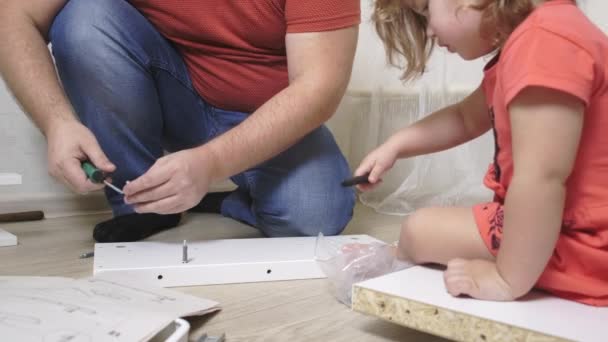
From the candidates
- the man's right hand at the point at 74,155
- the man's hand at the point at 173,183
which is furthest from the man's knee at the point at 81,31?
the man's hand at the point at 173,183

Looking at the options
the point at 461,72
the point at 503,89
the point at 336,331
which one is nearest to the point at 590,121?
the point at 503,89

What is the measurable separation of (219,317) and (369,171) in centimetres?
29

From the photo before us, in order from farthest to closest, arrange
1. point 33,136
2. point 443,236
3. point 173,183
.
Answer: point 33,136, point 173,183, point 443,236

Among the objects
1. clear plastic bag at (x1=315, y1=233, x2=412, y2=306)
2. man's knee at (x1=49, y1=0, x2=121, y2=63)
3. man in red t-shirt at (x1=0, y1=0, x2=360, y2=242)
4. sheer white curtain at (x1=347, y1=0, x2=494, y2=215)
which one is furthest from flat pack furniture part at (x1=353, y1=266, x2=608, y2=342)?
sheer white curtain at (x1=347, y1=0, x2=494, y2=215)

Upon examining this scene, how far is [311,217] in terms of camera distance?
1080mm

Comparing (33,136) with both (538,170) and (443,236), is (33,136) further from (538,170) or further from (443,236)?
(538,170)

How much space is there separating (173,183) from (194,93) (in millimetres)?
331

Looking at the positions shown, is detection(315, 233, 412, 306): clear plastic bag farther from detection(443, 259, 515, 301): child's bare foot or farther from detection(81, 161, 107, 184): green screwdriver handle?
detection(81, 161, 107, 184): green screwdriver handle

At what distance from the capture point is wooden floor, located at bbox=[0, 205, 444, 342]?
2.29 ft

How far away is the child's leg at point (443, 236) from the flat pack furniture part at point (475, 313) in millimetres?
53

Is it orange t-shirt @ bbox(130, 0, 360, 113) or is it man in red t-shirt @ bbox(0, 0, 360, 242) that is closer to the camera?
man in red t-shirt @ bbox(0, 0, 360, 242)

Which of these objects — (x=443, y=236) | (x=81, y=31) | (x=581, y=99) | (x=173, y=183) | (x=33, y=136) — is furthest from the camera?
(x=33, y=136)

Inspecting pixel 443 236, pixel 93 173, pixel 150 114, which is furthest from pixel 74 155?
pixel 443 236

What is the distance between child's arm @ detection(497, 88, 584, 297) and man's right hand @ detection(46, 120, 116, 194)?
1.80ft
